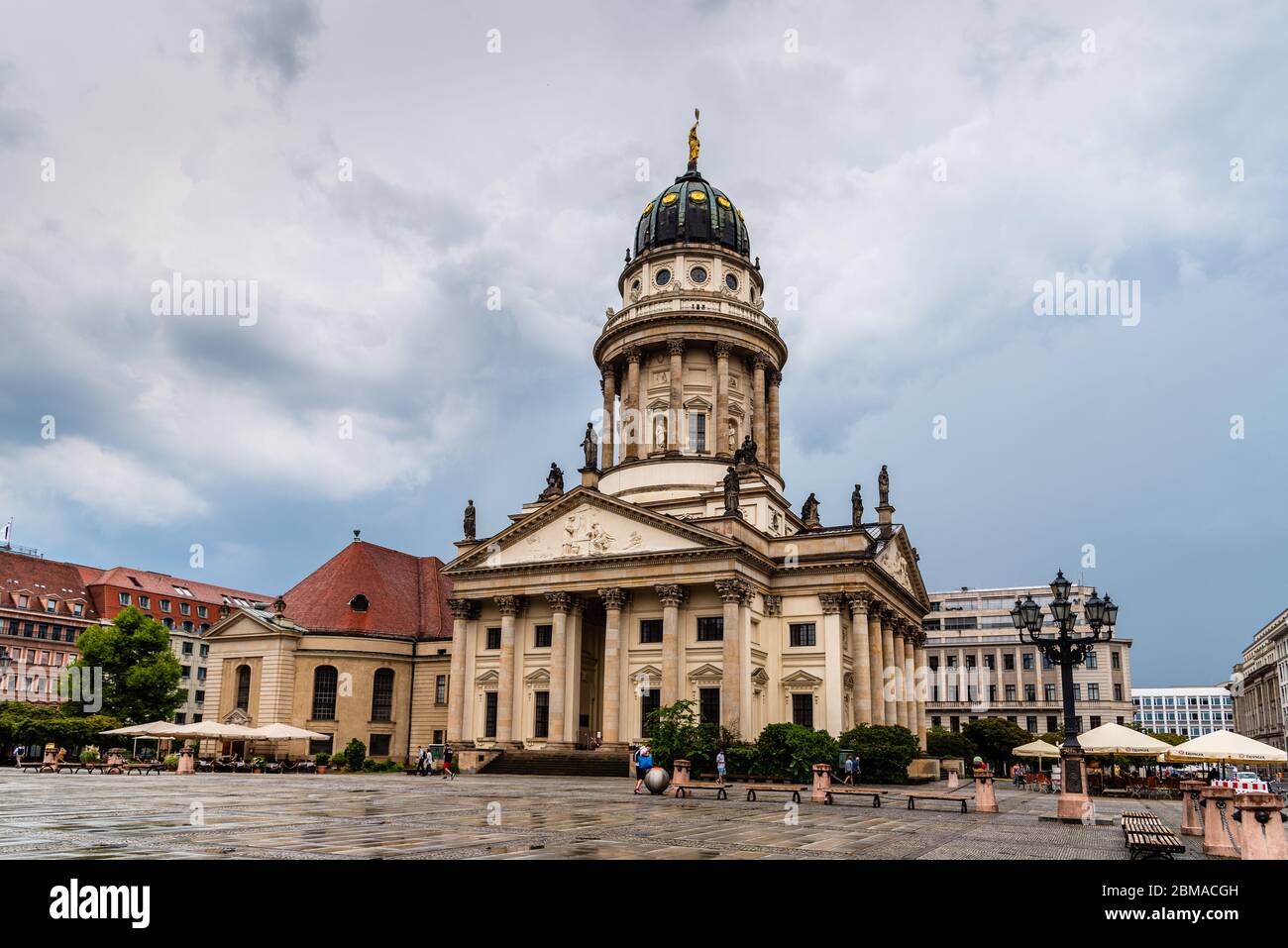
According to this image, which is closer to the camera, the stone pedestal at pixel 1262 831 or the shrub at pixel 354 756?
the stone pedestal at pixel 1262 831

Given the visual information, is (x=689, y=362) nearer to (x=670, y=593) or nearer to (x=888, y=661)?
(x=670, y=593)

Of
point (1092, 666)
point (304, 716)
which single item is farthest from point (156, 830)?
point (1092, 666)

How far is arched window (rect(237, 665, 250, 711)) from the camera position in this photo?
62625 mm

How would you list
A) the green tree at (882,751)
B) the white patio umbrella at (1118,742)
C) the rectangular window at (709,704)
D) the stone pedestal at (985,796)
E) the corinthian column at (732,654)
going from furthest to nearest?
the rectangular window at (709,704) < the corinthian column at (732,654) < the green tree at (882,751) < the white patio umbrella at (1118,742) < the stone pedestal at (985,796)

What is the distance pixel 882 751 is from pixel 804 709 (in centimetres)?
742

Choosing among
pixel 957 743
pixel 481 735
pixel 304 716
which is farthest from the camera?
pixel 957 743

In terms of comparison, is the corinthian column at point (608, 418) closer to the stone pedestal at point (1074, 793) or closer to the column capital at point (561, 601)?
the column capital at point (561, 601)

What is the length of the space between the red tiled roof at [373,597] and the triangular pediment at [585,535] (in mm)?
9375

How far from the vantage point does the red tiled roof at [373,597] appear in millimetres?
64750

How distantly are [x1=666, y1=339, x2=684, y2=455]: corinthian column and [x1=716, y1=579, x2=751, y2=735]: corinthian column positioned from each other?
14.8 meters

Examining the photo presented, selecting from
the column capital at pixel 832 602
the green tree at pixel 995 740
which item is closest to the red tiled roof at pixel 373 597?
the column capital at pixel 832 602

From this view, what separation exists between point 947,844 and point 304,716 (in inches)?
2034

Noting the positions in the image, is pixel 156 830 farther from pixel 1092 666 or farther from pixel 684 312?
pixel 1092 666

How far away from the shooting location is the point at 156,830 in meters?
16.2
